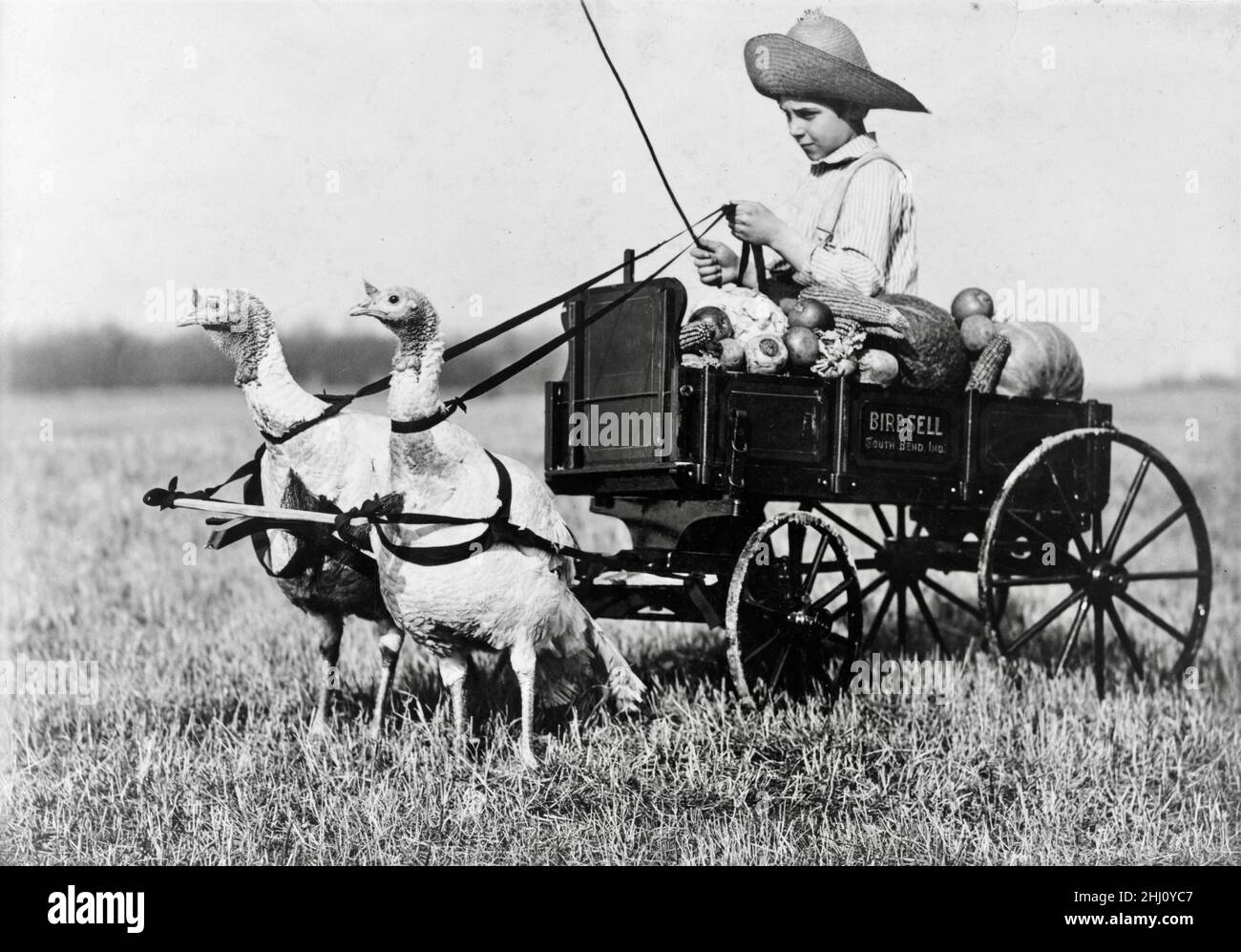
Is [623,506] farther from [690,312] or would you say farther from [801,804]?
[801,804]

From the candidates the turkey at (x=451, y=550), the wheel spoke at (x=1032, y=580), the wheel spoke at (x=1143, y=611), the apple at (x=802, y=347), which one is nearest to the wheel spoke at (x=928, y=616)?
the wheel spoke at (x=1032, y=580)

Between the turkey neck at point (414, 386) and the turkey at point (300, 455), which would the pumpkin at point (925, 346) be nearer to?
the turkey neck at point (414, 386)

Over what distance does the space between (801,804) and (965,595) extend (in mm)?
5732

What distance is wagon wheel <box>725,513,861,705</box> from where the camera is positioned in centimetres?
709

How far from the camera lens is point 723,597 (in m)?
7.27

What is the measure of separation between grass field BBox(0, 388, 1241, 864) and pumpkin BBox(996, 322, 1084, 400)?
1391 mm

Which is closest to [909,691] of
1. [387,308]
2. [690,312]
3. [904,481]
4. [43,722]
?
[904,481]

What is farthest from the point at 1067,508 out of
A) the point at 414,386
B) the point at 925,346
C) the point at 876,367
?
the point at 414,386

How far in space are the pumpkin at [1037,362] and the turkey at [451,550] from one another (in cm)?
251

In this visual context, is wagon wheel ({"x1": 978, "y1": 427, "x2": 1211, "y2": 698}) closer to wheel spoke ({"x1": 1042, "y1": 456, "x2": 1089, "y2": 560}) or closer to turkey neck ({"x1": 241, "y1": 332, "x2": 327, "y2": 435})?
wheel spoke ({"x1": 1042, "y1": 456, "x2": 1089, "y2": 560})

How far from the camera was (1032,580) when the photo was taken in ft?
26.0

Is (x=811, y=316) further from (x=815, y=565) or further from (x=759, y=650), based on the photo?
(x=759, y=650)

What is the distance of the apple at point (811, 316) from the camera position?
7.14 meters

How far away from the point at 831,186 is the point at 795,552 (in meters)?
1.79
